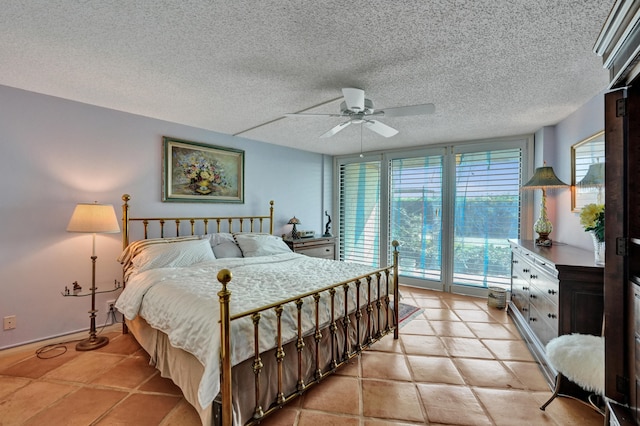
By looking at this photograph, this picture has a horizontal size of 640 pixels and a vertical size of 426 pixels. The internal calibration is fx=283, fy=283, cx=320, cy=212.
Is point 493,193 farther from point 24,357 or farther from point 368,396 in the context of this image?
point 24,357

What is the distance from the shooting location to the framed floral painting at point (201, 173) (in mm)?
3605

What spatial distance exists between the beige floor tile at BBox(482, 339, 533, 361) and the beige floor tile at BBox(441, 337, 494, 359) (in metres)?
0.08

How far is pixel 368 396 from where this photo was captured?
2.08 metres

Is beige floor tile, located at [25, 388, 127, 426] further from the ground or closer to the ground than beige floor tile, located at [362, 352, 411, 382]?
closer to the ground

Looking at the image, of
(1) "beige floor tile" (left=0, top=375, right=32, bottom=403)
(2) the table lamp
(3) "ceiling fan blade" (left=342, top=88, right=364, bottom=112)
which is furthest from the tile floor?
(3) "ceiling fan blade" (left=342, top=88, right=364, bottom=112)

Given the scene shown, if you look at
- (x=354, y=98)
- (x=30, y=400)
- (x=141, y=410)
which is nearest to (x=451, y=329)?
(x=354, y=98)

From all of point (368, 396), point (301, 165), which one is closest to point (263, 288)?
point (368, 396)

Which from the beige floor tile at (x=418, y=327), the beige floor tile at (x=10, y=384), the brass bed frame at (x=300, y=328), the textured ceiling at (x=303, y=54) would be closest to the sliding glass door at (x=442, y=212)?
the textured ceiling at (x=303, y=54)

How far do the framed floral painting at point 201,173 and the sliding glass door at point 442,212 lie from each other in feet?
7.84

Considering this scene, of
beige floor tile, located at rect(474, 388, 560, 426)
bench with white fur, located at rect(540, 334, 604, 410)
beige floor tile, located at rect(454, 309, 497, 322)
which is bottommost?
beige floor tile, located at rect(474, 388, 560, 426)

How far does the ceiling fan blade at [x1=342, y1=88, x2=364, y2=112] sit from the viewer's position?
2151 millimetres

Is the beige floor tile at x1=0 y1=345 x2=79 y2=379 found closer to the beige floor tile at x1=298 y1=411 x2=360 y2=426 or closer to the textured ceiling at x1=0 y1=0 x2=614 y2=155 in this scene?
the beige floor tile at x1=298 y1=411 x2=360 y2=426

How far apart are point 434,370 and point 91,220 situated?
3394 mm

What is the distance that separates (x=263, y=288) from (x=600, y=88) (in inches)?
133
